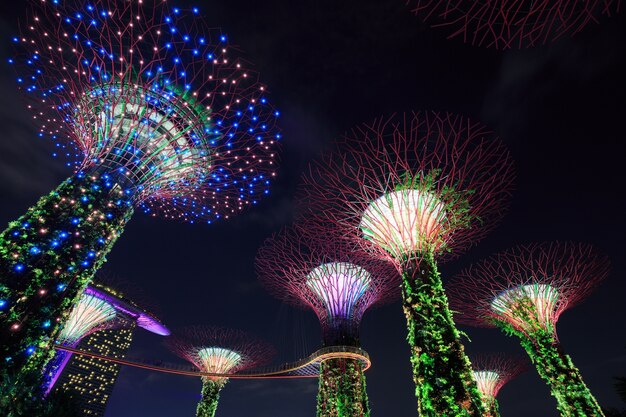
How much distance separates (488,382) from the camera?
2708 centimetres

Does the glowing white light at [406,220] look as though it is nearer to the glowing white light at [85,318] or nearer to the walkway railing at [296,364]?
the walkway railing at [296,364]

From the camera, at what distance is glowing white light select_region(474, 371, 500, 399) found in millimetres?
26828

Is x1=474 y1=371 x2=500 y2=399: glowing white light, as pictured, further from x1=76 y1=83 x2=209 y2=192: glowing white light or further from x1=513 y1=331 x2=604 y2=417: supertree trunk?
x1=76 y1=83 x2=209 y2=192: glowing white light

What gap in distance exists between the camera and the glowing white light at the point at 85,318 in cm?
1806

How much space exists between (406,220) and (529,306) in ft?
35.8

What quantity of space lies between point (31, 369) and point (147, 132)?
681 cm

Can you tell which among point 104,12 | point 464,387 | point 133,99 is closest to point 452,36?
point 464,387

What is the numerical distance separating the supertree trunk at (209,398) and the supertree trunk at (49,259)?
1688cm

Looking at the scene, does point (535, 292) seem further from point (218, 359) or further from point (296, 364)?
point (218, 359)

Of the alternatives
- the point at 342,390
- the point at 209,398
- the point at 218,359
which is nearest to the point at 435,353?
the point at 342,390

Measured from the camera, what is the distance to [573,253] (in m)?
16.0

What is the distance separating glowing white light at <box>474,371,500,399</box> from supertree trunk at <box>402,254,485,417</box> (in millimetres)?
23572

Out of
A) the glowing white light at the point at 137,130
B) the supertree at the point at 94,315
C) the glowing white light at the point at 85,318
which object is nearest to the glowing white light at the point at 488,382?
the supertree at the point at 94,315

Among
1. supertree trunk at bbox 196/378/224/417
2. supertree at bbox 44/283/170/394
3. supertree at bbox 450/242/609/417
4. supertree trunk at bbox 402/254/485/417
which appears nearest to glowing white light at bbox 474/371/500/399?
supertree at bbox 450/242/609/417
